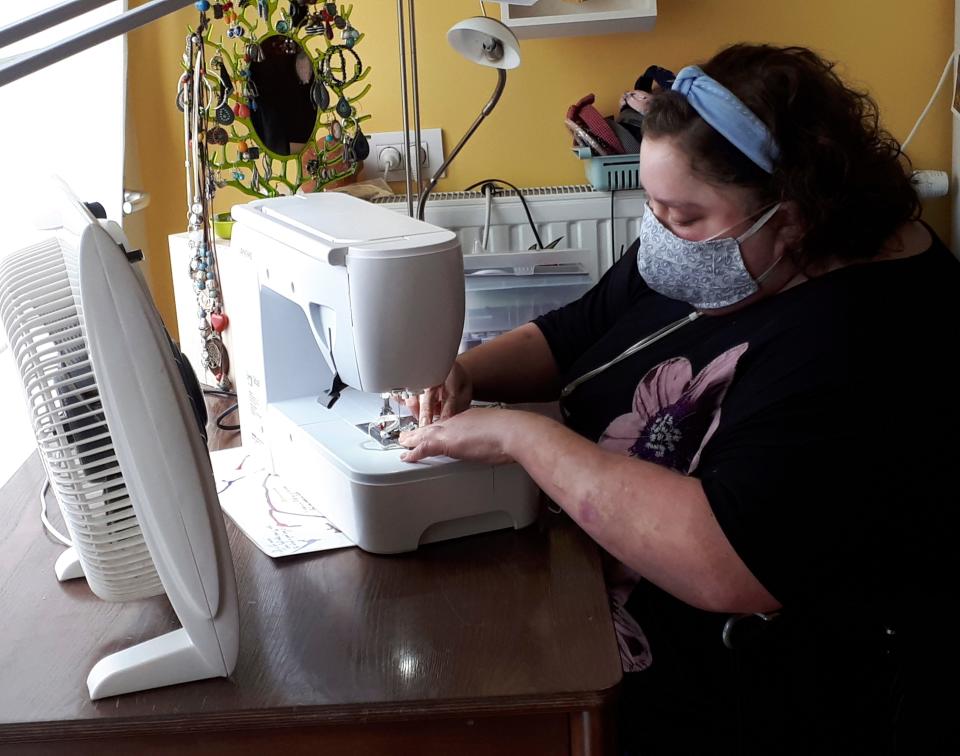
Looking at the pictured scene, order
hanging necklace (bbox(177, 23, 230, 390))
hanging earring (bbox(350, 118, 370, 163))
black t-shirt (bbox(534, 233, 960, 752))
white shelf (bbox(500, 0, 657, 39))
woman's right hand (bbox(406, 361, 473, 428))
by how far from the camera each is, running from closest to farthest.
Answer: black t-shirt (bbox(534, 233, 960, 752)) → woman's right hand (bbox(406, 361, 473, 428)) → hanging necklace (bbox(177, 23, 230, 390)) → hanging earring (bbox(350, 118, 370, 163)) → white shelf (bbox(500, 0, 657, 39))

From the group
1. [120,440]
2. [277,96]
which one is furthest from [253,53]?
[120,440]


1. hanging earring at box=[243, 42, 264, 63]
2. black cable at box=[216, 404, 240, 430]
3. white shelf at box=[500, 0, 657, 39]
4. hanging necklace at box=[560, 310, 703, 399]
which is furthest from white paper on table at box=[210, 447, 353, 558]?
white shelf at box=[500, 0, 657, 39]

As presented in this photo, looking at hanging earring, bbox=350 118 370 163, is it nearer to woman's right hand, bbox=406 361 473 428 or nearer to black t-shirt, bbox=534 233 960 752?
woman's right hand, bbox=406 361 473 428

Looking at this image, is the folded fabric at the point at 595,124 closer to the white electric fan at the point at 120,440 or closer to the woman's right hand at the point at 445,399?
the woman's right hand at the point at 445,399

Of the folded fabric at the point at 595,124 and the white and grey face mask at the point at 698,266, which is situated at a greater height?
the folded fabric at the point at 595,124

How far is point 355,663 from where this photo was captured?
0.98 meters

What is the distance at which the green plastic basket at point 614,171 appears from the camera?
2.17 meters

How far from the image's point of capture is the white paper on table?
48.4 inches

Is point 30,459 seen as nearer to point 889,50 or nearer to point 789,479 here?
point 789,479

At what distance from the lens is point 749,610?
1.10m

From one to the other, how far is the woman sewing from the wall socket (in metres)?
1.15

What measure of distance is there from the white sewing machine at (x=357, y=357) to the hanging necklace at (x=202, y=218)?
1.05 ft

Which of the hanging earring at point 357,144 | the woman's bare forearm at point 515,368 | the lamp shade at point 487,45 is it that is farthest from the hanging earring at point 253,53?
the woman's bare forearm at point 515,368

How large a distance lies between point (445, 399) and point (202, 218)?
606 mm
